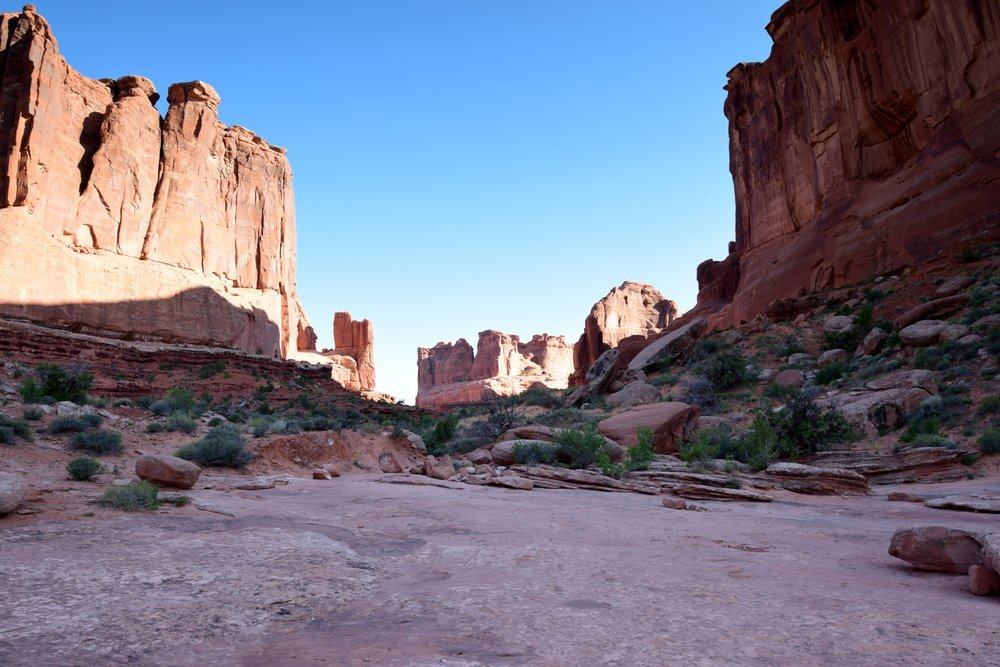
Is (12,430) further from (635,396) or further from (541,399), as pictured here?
(541,399)

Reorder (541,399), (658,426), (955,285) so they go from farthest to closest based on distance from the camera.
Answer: (541,399) → (955,285) → (658,426)

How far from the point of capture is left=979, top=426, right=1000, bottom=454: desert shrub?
34.0ft

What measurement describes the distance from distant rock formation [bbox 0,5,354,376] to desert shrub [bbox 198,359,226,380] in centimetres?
496

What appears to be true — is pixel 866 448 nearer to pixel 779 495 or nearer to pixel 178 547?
pixel 779 495

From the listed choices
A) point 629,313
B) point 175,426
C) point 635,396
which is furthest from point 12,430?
point 629,313

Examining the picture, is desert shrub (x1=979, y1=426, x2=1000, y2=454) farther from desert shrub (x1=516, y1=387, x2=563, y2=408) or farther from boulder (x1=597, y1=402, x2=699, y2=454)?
desert shrub (x1=516, y1=387, x2=563, y2=408)

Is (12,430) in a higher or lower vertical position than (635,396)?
lower

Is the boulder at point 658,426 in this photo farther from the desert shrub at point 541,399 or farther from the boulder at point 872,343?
the desert shrub at point 541,399

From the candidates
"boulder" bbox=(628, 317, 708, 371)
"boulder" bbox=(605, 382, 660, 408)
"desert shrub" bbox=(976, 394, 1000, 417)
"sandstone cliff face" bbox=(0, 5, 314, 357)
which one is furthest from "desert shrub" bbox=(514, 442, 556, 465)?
"sandstone cliff face" bbox=(0, 5, 314, 357)

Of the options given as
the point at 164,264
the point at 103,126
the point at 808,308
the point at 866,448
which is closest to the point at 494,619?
the point at 866,448

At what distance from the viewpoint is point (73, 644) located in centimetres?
221

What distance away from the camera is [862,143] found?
92.5 feet

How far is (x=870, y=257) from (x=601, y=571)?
2710cm

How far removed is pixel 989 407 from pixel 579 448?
8.97m
